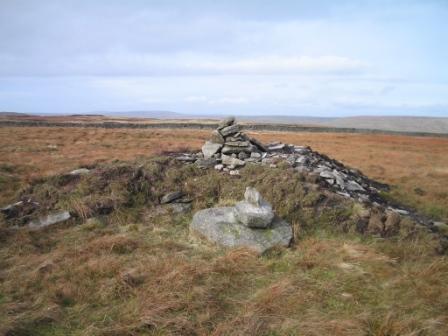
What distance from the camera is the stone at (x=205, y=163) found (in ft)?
49.9

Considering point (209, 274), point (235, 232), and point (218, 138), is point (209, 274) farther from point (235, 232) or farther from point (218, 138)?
point (218, 138)

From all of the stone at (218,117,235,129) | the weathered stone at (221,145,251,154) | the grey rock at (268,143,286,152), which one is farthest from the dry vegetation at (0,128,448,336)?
the grey rock at (268,143,286,152)

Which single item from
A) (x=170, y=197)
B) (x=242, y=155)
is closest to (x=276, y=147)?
(x=242, y=155)

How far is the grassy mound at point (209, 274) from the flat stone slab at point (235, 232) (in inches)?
14.3

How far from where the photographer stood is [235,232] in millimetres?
10125

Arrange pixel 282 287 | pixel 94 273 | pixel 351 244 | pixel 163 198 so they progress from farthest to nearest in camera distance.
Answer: pixel 163 198 → pixel 351 244 → pixel 94 273 → pixel 282 287

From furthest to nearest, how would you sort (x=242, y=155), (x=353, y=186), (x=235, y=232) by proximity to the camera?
(x=242, y=155), (x=353, y=186), (x=235, y=232)

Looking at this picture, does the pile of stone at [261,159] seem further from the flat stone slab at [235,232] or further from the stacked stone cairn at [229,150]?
the flat stone slab at [235,232]

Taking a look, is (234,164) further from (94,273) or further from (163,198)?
(94,273)

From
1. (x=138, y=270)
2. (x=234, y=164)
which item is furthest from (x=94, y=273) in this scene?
(x=234, y=164)

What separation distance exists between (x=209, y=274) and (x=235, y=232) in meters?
2.19

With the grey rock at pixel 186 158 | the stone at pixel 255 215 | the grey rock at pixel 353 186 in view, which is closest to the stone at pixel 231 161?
the grey rock at pixel 186 158

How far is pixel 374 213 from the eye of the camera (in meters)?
11.8

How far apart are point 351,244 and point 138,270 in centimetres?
573
